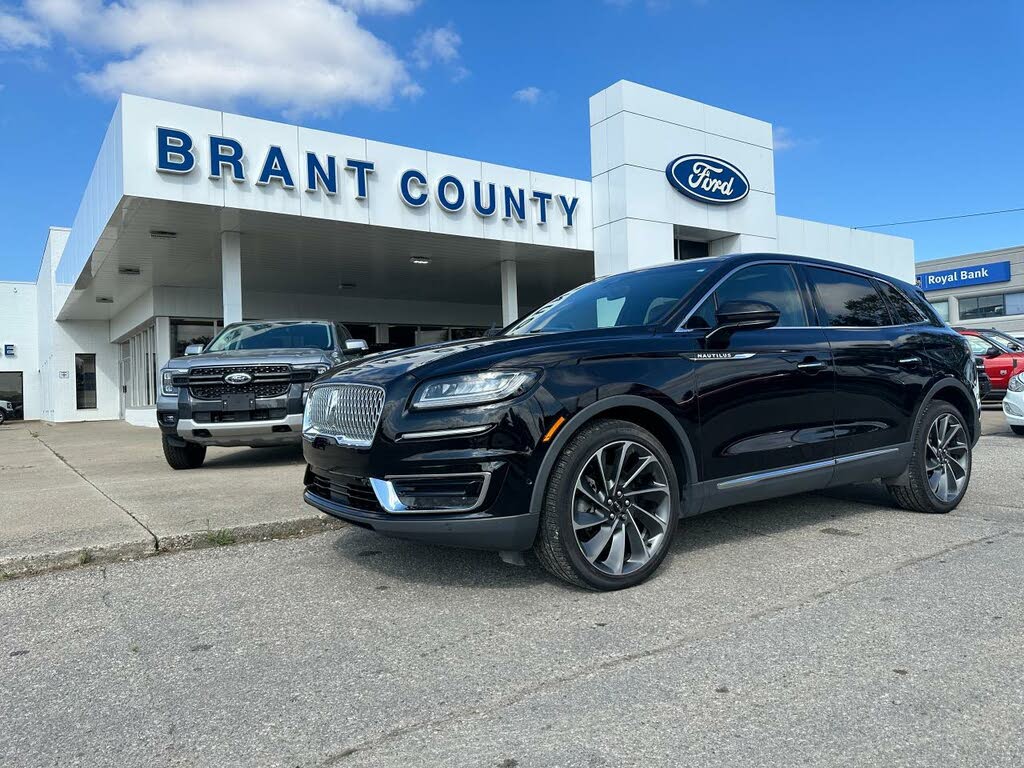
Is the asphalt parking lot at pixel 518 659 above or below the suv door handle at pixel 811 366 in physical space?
below

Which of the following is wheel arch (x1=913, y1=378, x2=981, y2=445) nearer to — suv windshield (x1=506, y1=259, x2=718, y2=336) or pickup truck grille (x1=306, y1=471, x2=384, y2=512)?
suv windshield (x1=506, y1=259, x2=718, y2=336)

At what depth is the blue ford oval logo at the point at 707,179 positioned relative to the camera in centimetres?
1731

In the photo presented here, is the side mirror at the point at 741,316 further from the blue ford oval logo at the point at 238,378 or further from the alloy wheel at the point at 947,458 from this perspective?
the blue ford oval logo at the point at 238,378

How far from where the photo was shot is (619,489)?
377 centimetres

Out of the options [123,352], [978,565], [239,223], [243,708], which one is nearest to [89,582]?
[243,708]

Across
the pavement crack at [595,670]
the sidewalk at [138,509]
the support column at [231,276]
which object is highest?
the support column at [231,276]

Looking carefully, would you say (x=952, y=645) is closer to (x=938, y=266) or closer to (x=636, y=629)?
(x=636, y=629)

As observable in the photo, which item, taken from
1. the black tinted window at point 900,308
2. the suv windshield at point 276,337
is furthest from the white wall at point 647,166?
the black tinted window at point 900,308

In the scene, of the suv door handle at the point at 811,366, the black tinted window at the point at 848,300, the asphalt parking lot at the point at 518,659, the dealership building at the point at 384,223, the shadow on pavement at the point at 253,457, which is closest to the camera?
the asphalt parking lot at the point at 518,659

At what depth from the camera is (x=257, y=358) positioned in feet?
27.9

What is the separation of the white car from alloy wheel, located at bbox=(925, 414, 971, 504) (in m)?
5.41

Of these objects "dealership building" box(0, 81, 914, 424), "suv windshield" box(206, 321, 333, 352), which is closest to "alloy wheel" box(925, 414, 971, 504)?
"suv windshield" box(206, 321, 333, 352)

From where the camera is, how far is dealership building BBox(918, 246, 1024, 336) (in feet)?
166

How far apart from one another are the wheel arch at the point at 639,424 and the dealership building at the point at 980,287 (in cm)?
5254
